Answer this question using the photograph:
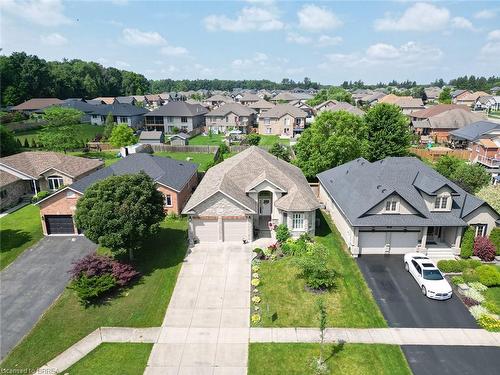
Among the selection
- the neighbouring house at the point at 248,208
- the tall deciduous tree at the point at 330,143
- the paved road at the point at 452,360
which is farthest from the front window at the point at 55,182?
the paved road at the point at 452,360

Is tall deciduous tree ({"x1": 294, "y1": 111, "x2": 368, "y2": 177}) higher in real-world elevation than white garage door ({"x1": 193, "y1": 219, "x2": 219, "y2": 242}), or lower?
higher

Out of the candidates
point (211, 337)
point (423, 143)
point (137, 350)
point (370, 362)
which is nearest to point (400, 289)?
point (370, 362)

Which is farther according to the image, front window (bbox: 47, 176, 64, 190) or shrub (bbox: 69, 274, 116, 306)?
front window (bbox: 47, 176, 64, 190)

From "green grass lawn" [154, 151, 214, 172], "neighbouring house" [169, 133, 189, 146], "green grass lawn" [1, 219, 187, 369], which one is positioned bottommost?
"green grass lawn" [1, 219, 187, 369]

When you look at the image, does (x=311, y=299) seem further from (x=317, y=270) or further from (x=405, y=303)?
(x=405, y=303)

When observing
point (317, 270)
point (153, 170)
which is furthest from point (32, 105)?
point (317, 270)

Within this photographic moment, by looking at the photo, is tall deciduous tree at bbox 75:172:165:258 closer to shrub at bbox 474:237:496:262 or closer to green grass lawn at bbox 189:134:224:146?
shrub at bbox 474:237:496:262

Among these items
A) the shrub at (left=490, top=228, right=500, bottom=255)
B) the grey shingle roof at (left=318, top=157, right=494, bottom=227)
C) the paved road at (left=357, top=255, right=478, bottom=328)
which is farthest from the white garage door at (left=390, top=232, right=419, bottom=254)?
the shrub at (left=490, top=228, right=500, bottom=255)
